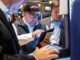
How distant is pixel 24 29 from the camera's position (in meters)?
1.17

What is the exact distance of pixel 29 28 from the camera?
3.39ft

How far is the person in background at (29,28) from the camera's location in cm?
76

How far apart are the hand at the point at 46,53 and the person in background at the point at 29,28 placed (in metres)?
0.08

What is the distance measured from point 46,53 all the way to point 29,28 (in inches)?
17.2

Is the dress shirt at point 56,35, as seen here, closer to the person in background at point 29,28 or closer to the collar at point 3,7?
the person in background at point 29,28

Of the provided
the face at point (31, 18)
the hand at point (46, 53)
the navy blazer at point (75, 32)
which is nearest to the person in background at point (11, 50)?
the hand at point (46, 53)

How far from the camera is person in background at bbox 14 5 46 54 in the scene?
76 cm

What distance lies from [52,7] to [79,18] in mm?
333

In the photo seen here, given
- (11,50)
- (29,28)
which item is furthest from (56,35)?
(29,28)

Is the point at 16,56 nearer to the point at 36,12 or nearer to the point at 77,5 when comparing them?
the point at 77,5

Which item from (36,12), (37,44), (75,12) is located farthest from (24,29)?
(75,12)

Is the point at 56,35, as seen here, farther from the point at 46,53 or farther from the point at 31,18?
the point at 31,18

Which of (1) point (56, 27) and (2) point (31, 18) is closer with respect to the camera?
(1) point (56, 27)

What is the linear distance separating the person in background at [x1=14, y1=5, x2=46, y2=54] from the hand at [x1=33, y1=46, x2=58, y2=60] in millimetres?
84
